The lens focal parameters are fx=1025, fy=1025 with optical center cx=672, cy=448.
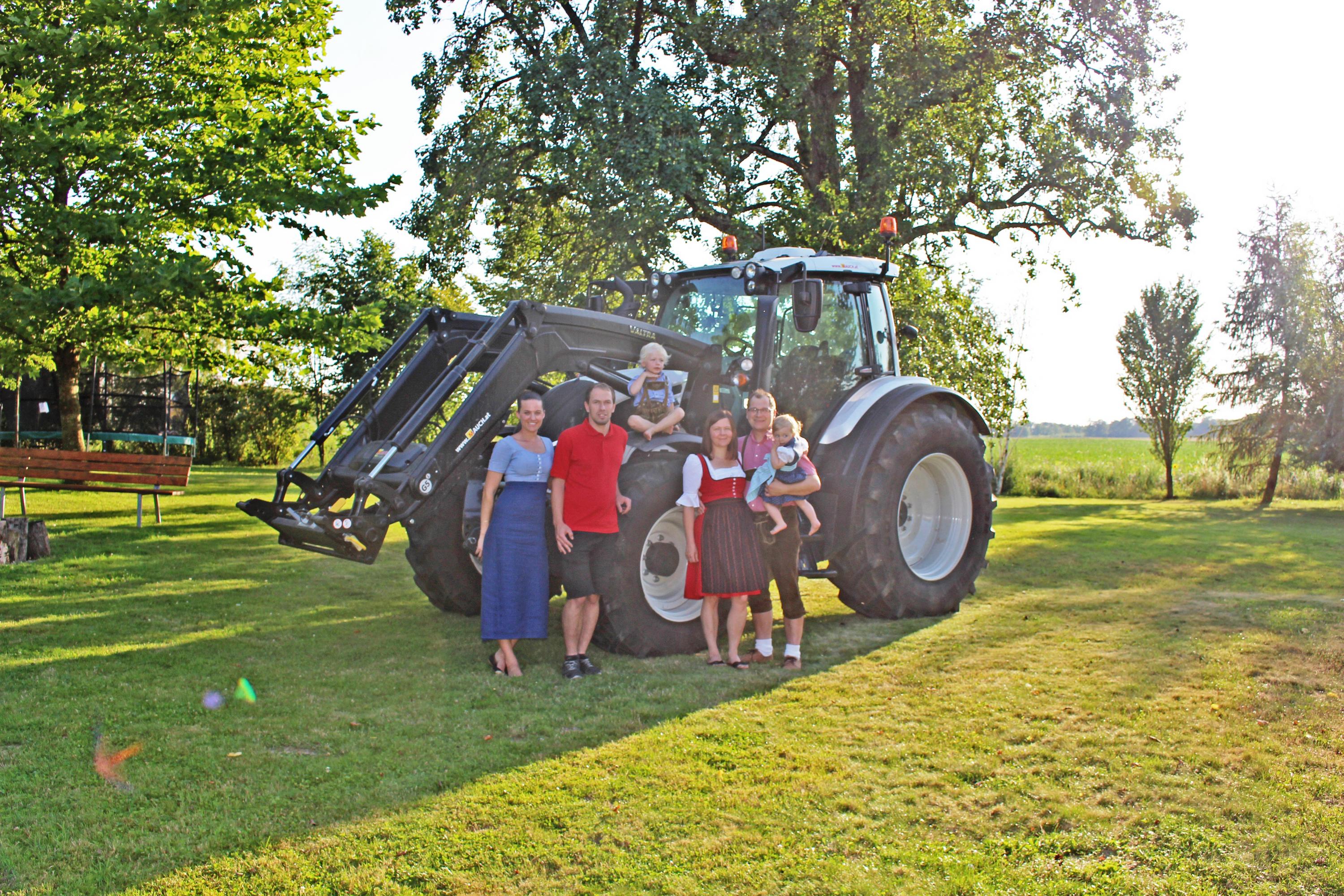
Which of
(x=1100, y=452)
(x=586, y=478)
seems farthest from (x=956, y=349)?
(x=1100, y=452)

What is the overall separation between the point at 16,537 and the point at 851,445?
8051 millimetres

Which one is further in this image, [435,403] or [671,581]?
[671,581]

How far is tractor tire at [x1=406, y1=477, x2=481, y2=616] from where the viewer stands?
24.3ft

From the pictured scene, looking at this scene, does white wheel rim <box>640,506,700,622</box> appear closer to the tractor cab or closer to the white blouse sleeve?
the white blouse sleeve

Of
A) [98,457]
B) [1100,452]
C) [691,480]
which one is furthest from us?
[1100,452]

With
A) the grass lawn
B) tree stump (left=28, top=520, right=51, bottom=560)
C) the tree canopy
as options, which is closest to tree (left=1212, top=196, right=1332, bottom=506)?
the tree canopy

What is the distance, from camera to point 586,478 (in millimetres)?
6129

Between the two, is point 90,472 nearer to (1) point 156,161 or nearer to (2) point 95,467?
(2) point 95,467

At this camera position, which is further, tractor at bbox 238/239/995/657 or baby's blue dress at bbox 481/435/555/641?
tractor at bbox 238/239/995/657

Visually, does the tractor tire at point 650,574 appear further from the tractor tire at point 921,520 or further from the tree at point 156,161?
the tree at point 156,161

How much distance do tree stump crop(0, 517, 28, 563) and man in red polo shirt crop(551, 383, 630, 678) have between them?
671 cm

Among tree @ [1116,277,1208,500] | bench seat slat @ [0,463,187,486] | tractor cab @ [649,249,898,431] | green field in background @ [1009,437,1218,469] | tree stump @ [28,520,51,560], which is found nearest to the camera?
tractor cab @ [649,249,898,431]

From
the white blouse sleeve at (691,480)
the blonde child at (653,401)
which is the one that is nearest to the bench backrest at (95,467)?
the blonde child at (653,401)

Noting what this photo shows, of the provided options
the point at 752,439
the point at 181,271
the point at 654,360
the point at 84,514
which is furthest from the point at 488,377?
the point at 84,514
